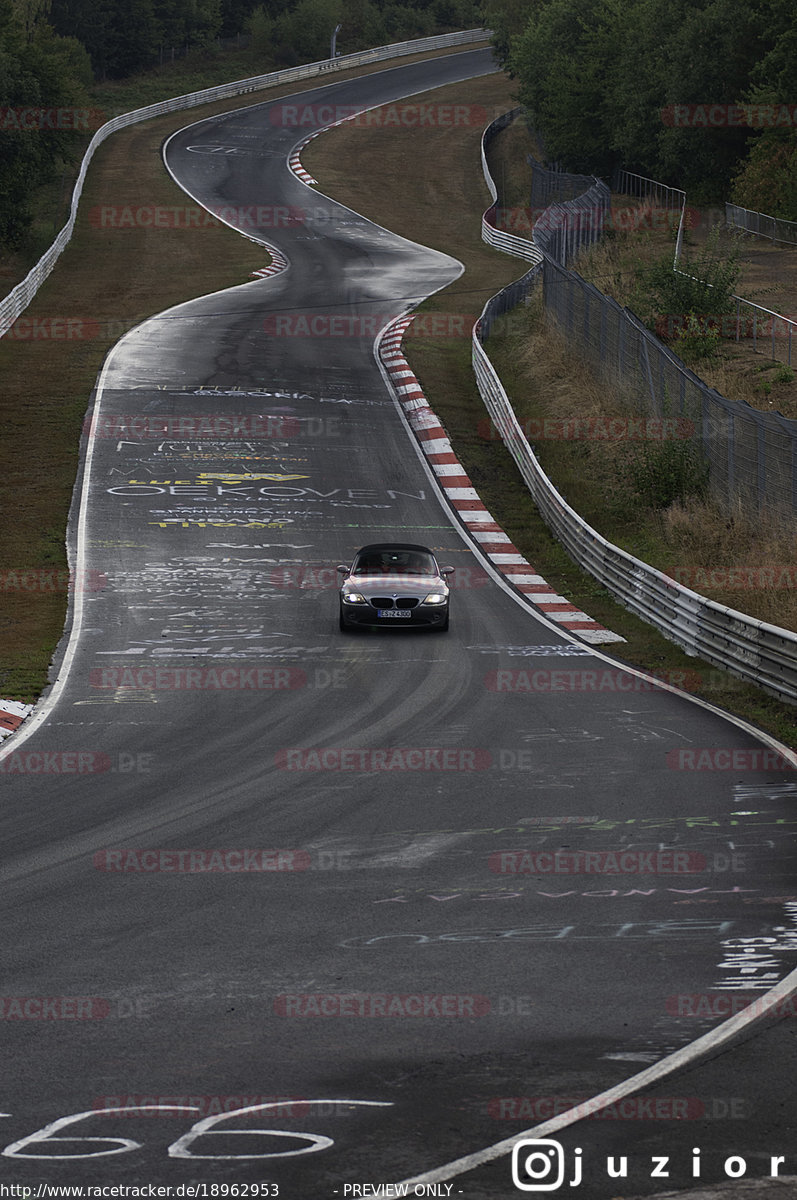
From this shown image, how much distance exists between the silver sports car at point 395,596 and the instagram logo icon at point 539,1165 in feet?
48.3

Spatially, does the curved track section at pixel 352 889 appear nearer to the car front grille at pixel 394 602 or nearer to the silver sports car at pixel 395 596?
the silver sports car at pixel 395 596

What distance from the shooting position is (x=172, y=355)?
4184 cm

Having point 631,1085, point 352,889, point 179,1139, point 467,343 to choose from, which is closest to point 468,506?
point 467,343

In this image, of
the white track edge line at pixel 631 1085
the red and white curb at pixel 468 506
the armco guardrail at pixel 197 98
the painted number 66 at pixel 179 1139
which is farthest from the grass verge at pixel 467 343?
the armco guardrail at pixel 197 98

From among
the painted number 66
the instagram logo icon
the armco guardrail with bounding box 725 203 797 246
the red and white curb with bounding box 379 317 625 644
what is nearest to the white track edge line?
the instagram logo icon

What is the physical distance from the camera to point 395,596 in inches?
823

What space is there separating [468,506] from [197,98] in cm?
7115

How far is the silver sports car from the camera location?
20.8 meters

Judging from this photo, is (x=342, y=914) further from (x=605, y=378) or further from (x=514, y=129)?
(x=514, y=129)

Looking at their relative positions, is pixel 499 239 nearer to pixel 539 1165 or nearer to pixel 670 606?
pixel 670 606

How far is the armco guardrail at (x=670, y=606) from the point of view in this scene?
674 inches

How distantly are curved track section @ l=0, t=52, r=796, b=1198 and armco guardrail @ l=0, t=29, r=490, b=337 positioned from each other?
25.6m

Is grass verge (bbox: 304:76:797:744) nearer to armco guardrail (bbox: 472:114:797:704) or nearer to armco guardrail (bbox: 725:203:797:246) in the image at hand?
armco guardrail (bbox: 472:114:797:704)

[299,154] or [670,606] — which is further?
[299,154]
